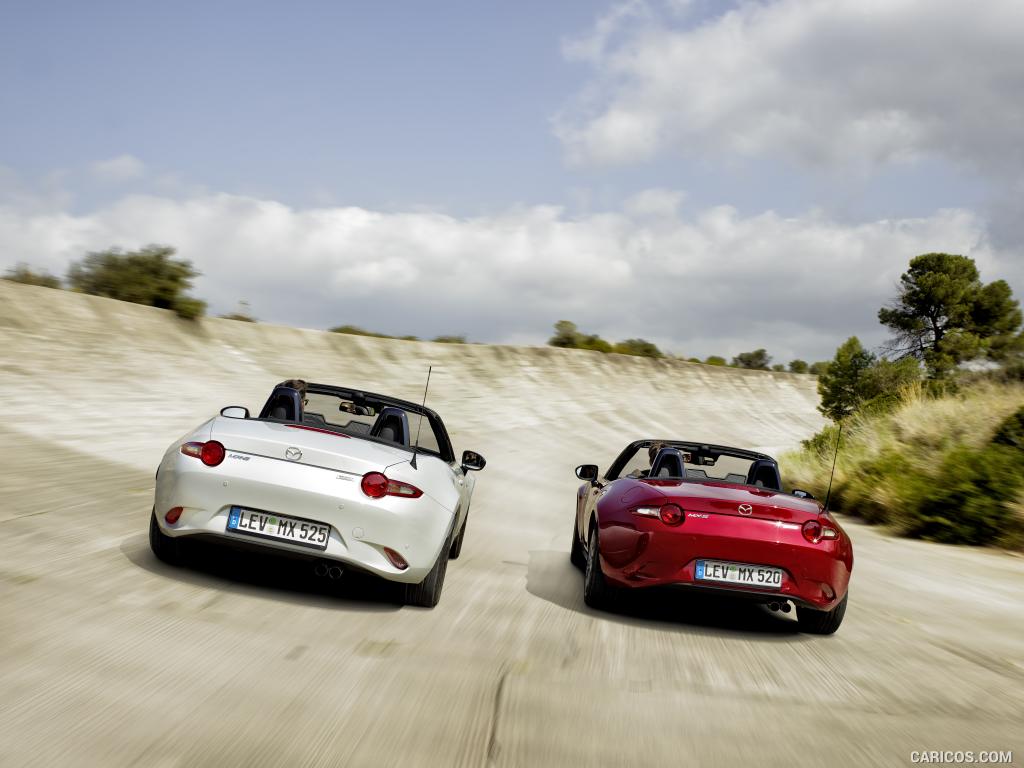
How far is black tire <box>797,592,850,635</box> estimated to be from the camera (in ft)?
20.1

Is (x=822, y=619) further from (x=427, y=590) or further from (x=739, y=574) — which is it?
(x=427, y=590)

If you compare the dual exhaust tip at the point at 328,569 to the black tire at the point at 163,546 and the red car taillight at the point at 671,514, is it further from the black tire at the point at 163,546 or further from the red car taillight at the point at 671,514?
the red car taillight at the point at 671,514

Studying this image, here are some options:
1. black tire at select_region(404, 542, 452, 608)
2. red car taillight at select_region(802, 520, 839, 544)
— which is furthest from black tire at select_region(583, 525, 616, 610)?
red car taillight at select_region(802, 520, 839, 544)

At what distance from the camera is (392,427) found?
21.1 ft

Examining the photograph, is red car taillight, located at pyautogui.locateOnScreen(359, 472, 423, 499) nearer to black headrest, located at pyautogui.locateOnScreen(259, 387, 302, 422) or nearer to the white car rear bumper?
the white car rear bumper

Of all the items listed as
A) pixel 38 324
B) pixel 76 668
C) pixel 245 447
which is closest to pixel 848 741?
pixel 76 668

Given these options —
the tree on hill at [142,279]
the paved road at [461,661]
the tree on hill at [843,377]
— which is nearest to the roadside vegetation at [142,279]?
the tree on hill at [142,279]

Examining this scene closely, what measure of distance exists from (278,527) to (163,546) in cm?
109

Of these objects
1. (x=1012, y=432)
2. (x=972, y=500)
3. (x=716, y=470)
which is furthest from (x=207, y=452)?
(x=1012, y=432)

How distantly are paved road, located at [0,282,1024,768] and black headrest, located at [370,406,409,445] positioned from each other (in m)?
1.00

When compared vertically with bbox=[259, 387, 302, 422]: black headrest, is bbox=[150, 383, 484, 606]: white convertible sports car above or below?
below

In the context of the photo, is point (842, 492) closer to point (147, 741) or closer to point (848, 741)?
point (848, 741)

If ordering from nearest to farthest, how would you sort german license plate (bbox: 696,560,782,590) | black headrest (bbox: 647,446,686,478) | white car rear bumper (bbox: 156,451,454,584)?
white car rear bumper (bbox: 156,451,454,584) < german license plate (bbox: 696,560,782,590) < black headrest (bbox: 647,446,686,478)

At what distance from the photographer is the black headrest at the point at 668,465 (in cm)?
679
